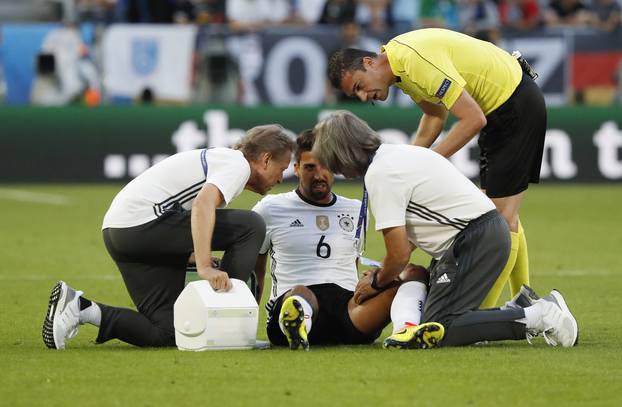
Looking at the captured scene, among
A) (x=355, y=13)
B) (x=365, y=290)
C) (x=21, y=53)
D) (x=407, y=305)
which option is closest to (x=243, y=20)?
(x=355, y=13)

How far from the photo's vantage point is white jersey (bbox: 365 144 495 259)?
7168mm

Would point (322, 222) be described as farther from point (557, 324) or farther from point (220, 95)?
point (220, 95)

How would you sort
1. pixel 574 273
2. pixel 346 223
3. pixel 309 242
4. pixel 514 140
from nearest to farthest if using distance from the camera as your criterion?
pixel 309 242 < pixel 346 223 < pixel 514 140 < pixel 574 273

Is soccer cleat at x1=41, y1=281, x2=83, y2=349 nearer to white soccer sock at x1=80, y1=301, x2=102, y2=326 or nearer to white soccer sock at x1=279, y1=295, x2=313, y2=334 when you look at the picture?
white soccer sock at x1=80, y1=301, x2=102, y2=326

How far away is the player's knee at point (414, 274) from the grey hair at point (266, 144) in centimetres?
95

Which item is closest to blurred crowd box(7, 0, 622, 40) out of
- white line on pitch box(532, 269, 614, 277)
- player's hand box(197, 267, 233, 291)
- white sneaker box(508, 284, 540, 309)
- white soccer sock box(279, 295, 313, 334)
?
white line on pitch box(532, 269, 614, 277)

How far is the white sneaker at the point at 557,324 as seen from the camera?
296 inches

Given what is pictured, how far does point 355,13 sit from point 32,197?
6110 millimetres

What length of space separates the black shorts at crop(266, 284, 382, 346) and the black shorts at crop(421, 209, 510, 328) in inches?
20.0

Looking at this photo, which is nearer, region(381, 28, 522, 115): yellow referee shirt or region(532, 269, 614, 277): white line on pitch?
region(381, 28, 522, 115): yellow referee shirt

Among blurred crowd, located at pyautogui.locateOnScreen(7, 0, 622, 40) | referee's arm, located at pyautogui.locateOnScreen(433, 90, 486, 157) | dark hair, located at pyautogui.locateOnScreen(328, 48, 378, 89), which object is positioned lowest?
blurred crowd, located at pyautogui.locateOnScreen(7, 0, 622, 40)

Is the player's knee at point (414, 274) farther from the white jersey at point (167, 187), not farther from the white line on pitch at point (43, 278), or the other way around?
the white line on pitch at point (43, 278)

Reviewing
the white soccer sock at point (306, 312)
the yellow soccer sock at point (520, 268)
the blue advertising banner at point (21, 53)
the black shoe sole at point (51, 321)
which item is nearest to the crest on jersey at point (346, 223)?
the white soccer sock at point (306, 312)

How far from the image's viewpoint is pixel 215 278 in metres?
7.33
